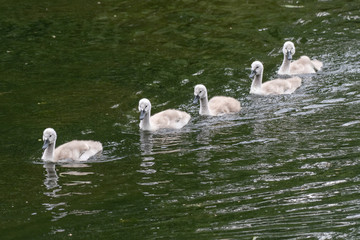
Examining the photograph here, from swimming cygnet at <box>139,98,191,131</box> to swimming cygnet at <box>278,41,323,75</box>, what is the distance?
309cm

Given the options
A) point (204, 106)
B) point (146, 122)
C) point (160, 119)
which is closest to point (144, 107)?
point (146, 122)

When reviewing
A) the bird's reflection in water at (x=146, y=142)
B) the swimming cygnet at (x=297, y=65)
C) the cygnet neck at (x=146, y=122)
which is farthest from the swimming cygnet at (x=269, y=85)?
the bird's reflection in water at (x=146, y=142)

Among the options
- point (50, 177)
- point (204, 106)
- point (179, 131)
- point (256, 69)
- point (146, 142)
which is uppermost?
point (256, 69)

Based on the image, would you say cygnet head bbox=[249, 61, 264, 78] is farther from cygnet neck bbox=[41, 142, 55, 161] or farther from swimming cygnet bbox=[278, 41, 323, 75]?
cygnet neck bbox=[41, 142, 55, 161]

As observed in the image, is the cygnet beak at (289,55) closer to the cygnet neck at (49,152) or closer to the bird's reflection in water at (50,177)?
the cygnet neck at (49,152)

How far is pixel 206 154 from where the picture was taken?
35.1ft

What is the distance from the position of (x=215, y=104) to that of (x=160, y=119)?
108 centimetres

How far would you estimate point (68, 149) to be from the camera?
1106cm

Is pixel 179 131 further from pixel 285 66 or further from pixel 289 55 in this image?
pixel 285 66

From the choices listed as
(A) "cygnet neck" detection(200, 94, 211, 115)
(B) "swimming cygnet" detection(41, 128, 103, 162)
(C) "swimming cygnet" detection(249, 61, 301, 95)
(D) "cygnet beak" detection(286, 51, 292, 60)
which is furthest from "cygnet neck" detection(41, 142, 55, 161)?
(D) "cygnet beak" detection(286, 51, 292, 60)

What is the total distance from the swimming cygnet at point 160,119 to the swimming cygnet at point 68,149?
1242mm

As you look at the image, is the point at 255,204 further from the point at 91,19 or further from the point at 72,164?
the point at 91,19

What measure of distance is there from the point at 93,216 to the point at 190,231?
126cm

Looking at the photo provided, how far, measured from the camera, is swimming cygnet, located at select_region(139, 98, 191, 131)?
12.2 metres
